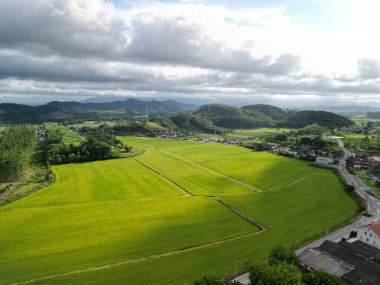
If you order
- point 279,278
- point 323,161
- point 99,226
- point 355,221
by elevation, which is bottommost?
point 355,221

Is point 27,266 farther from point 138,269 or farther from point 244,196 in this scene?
point 244,196

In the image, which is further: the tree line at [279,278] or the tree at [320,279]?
the tree at [320,279]

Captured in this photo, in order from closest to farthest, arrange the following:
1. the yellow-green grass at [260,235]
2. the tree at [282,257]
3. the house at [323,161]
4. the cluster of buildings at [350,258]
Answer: the tree at [282,257]
the cluster of buildings at [350,258]
the yellow-green grass at [260,235]
the house at [323,161]

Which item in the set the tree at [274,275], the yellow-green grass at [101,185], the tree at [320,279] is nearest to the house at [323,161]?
the yellow-green grass at [101,185]

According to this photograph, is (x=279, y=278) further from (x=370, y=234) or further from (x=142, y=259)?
(x=370, y=234)

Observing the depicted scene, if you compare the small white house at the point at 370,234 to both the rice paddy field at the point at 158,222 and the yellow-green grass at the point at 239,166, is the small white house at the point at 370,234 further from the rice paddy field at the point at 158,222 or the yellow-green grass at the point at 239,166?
the yellow-green grass at the point at 239,166

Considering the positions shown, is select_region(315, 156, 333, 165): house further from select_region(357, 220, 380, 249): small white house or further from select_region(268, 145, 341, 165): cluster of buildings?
select_region(357, 220, 380, 249): small white house

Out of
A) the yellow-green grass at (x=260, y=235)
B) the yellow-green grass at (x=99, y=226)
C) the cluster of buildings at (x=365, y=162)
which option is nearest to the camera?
the yellow-green grass at (x=260, y=235)

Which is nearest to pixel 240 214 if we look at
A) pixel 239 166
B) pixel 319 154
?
pixel 239 166
